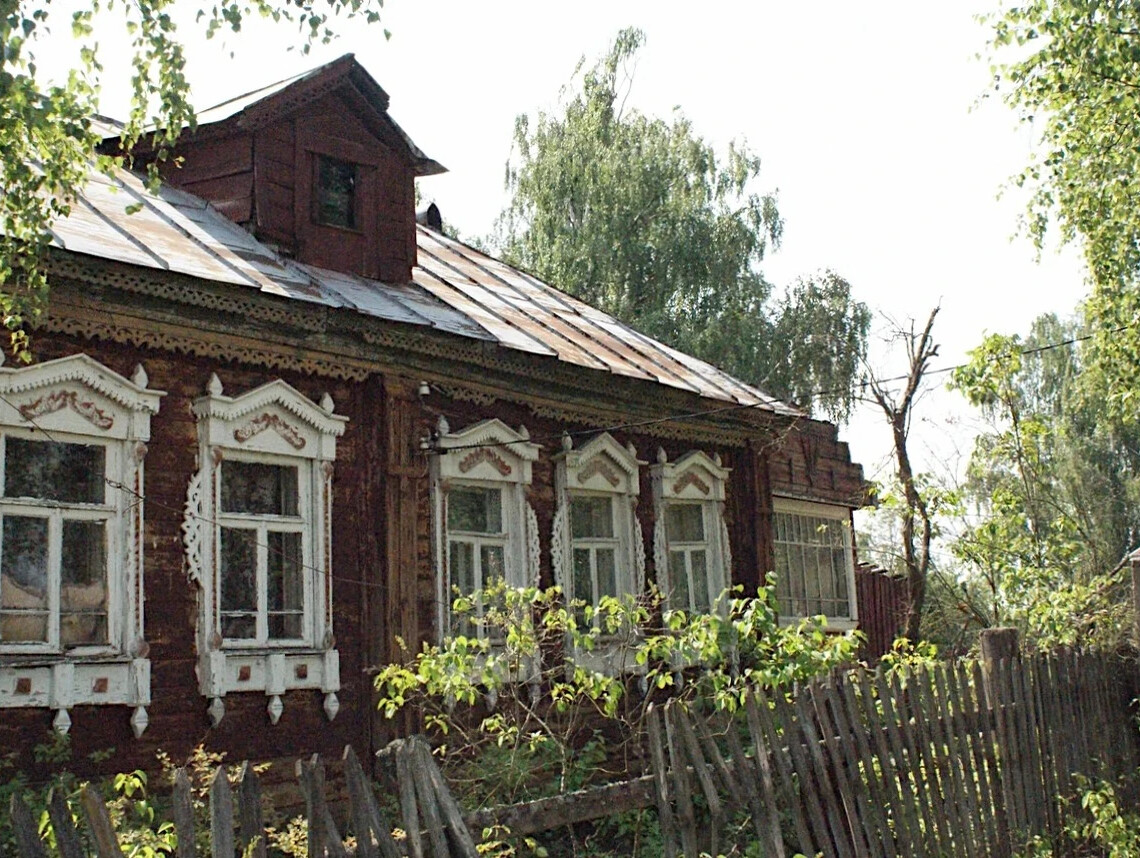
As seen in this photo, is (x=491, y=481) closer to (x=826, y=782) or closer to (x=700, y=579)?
(x=700, y=579)

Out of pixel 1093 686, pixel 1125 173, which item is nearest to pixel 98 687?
pixel 1093 686

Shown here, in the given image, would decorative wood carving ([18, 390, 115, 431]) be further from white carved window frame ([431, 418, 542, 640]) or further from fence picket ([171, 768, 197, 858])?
fence picket ([171, 768, 197, 858])

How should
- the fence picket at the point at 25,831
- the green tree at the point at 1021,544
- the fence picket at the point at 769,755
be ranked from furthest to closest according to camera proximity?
the green tree at the point at 1021,544, the fence picket at the point at 769,755, the fence picket at the point at 25,831

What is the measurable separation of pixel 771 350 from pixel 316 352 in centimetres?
2034

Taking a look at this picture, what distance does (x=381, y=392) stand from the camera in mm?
10969

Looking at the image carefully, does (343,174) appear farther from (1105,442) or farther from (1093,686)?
(1105,442)

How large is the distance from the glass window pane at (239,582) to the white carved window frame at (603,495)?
3402 mm

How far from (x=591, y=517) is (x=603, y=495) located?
0.90ft

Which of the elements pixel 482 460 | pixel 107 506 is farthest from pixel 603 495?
pixel 107 506

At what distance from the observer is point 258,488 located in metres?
10.1

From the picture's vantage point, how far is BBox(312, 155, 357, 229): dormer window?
1223 centimetres

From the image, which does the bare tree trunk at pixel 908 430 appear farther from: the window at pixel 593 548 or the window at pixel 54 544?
the window at pixel 54 544

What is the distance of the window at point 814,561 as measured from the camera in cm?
1933

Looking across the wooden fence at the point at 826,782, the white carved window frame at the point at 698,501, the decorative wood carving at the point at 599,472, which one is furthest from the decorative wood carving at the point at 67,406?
the white carved window frame at the point at 698,501
